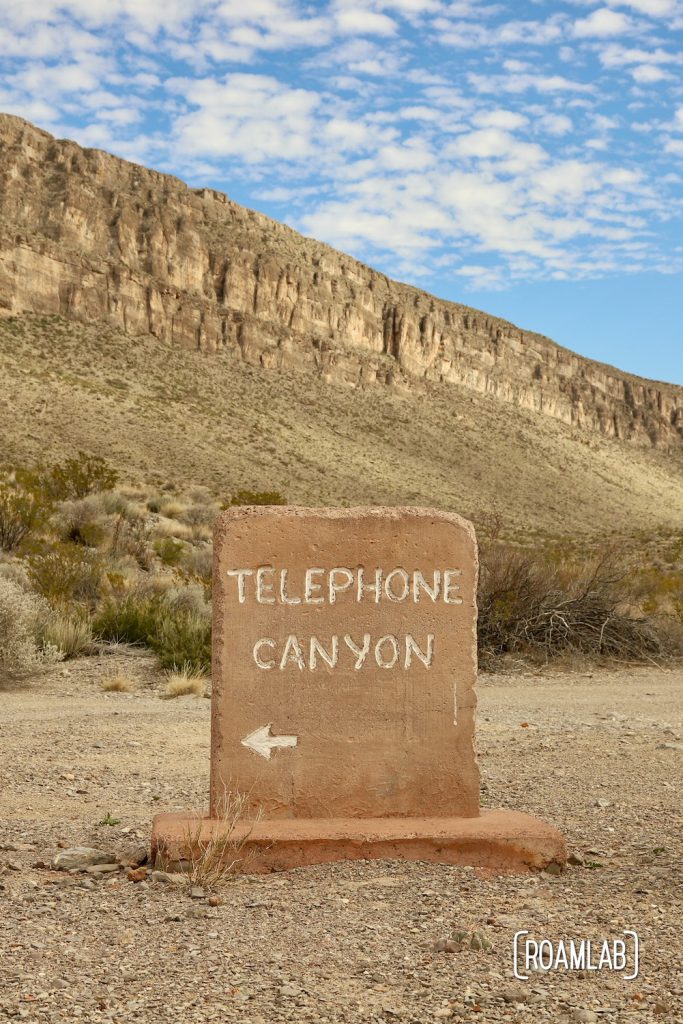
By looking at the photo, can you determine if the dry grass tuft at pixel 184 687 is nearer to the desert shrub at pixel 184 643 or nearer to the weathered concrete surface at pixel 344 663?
the desert shrub at pixel 184 643

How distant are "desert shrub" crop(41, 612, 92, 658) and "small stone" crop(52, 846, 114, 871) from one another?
7.01m

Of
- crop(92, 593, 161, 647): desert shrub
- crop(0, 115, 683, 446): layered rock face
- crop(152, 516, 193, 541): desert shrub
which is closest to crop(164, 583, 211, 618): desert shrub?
crop(92, 593, 161, 647): desert shrub

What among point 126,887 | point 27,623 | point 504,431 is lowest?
point 126,887

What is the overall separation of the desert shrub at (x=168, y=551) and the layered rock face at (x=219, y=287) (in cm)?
4854

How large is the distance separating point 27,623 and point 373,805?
7.72 metres

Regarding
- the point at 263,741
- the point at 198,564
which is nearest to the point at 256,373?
the point at 198,564

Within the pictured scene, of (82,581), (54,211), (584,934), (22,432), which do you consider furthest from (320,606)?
(54,211)

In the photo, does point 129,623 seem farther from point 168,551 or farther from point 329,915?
point 329,915

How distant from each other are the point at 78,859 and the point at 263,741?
1.04 meters

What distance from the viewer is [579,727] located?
344 inches

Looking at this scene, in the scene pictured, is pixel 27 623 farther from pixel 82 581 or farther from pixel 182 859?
pixel 182 859

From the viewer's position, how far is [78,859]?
4.98 meters

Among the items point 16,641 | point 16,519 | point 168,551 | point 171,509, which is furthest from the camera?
point 171,509

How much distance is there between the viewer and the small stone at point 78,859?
16.2ft
